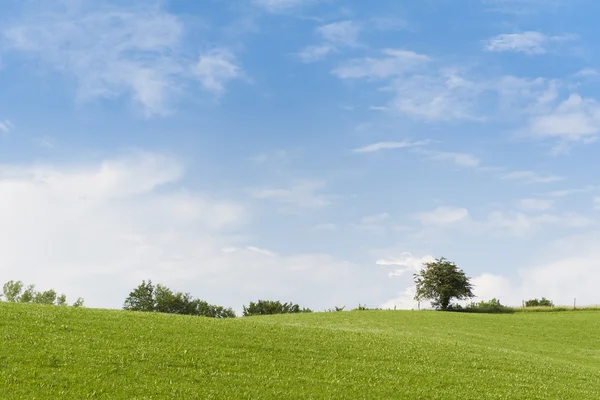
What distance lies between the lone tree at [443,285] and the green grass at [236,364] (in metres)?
57.6

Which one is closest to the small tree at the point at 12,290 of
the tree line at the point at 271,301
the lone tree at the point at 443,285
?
the tree line at the point at 271,301

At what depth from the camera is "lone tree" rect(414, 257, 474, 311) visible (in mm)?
92438

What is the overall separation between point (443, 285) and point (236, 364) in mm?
73150

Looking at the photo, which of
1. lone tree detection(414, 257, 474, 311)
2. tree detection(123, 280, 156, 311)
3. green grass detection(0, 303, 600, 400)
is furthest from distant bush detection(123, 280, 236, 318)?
green grass detection(0, 303, 600, 400)

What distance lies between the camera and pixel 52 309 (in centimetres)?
3366

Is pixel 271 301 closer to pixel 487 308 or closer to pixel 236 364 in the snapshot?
pixel 487 308

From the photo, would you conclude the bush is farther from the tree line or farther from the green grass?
the green grass

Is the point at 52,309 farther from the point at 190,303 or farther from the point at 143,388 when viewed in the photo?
the point at 190,303

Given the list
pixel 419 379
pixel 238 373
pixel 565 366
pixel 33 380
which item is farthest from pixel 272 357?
pixel 565 366

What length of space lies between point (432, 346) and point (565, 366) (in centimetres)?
822

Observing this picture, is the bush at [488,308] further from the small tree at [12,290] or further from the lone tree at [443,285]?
the small tree at [12,290]

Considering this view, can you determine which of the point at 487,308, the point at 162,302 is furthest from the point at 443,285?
the point at 162,302

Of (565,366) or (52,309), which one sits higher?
(52,309)

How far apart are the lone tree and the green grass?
2270 inches
